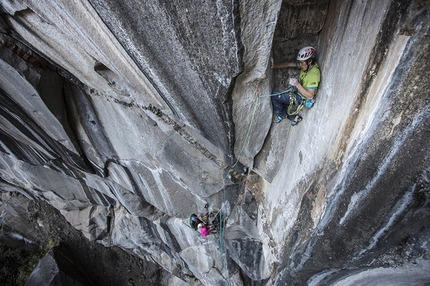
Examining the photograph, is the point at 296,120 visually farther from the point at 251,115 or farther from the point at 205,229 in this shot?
the point at 205,229

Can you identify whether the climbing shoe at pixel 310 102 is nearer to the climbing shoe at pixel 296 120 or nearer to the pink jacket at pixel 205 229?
the climbing shoe at pixel 296 120

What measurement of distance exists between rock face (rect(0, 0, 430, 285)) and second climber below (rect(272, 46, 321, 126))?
0.11 m

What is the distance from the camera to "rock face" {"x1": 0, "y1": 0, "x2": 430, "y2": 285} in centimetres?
169

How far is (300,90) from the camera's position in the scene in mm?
2689

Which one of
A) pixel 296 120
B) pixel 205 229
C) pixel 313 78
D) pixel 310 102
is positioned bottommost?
pixel 205 229

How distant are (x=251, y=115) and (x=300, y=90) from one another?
673mm

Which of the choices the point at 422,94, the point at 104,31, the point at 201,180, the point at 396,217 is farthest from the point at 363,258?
the point at 104,31

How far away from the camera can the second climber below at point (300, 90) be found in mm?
2594

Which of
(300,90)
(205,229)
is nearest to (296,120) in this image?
(300,90)

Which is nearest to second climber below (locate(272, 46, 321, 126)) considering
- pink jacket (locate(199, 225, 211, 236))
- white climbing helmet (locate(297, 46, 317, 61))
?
white climbing helmet (locate(297, 46, 317, 61))

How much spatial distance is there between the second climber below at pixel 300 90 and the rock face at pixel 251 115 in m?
0.11

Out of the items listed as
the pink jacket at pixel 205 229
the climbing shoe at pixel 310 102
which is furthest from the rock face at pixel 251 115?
the pink jacket at pixel 205 229

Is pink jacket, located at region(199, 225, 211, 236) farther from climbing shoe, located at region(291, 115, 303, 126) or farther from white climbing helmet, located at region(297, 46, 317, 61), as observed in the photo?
white climbing helmet, located at region(297, 46, 317, 61)

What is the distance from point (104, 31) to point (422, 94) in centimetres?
261
